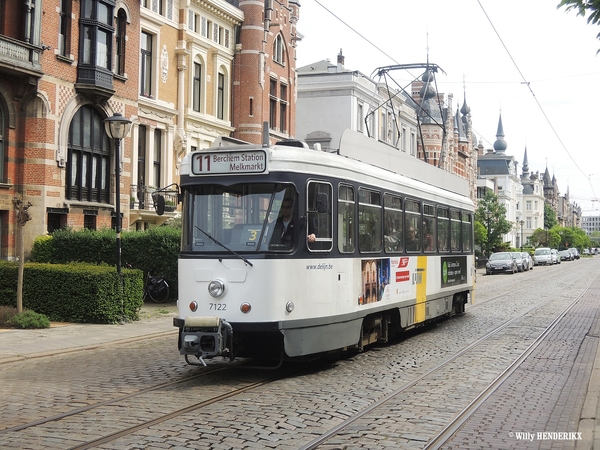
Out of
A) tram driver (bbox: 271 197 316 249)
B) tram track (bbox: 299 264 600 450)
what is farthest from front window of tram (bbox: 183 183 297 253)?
tram track (bbox: 299 264 600 450)

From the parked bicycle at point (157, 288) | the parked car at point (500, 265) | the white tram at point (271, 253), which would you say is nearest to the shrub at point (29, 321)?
the parked bicycle at point (157, 288)

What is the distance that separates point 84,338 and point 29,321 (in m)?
1.94

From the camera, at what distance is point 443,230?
17375 mm

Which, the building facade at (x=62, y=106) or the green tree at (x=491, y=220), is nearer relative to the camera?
the building facade at (x=62, y=106)

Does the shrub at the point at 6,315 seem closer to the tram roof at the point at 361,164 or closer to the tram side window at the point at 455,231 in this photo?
the tram roof at the point at 361,164

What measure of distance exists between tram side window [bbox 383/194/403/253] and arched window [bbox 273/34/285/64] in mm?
27565

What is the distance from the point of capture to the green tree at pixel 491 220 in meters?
62.4

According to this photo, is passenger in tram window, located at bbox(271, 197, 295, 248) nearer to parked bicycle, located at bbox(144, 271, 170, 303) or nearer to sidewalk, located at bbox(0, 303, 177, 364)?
sidewalk, located at bbox(0, 303, 177, 364)

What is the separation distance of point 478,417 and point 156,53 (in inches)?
1047

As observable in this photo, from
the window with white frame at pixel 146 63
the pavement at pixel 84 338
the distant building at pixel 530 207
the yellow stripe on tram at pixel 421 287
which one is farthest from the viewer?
the distant building at pixel 530 207

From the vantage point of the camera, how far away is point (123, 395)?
372 inches

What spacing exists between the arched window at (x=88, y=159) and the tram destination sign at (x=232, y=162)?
17.1 meters

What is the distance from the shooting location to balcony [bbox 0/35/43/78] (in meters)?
23.0

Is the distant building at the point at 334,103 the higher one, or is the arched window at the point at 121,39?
→ the distant building at the point at 334,103
